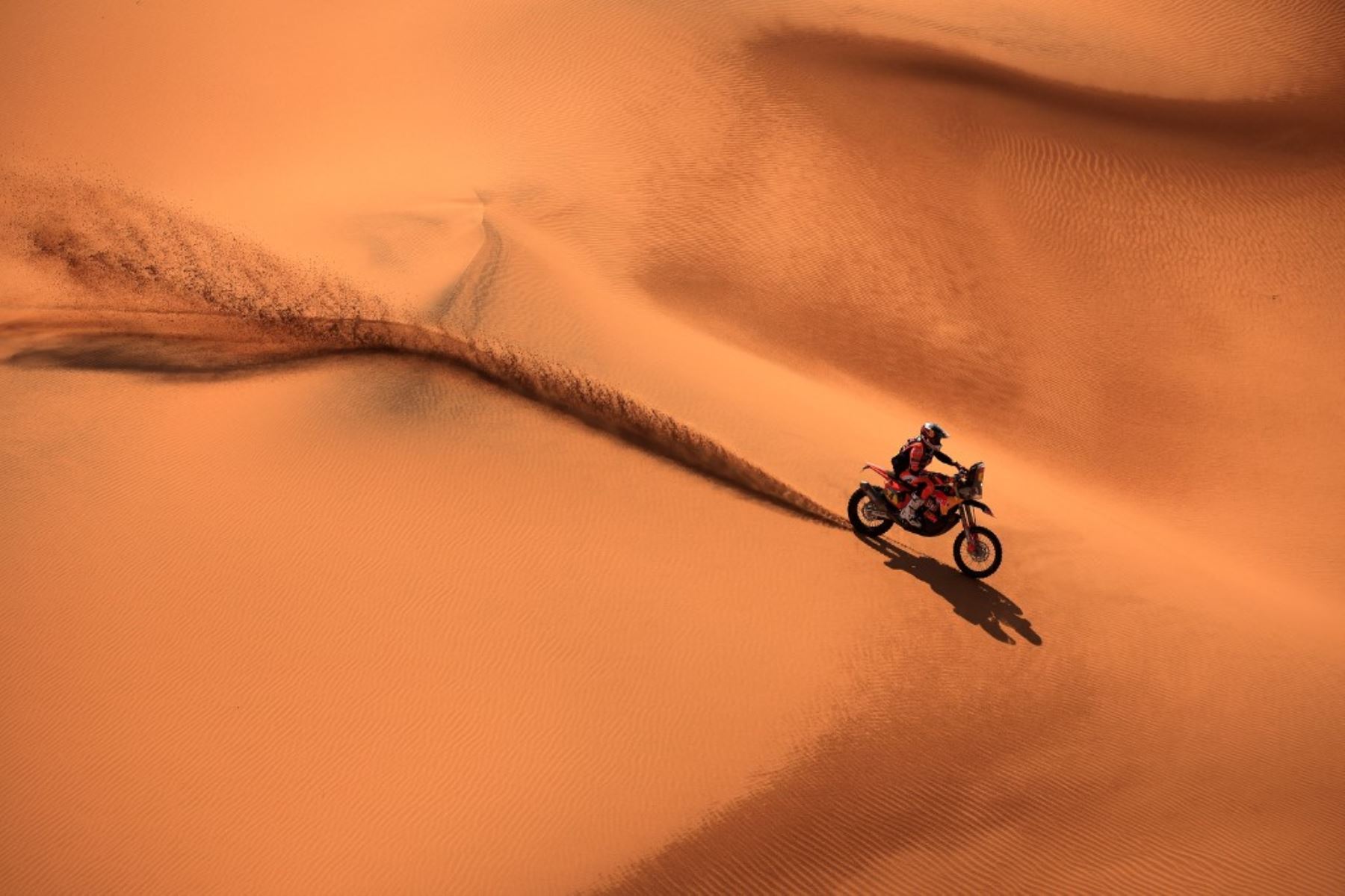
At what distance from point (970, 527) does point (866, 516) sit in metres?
1.20

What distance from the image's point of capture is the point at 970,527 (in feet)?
36.1

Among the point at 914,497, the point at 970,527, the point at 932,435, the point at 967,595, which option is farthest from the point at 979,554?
the point at 932,435

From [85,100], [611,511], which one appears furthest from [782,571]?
[85,100]

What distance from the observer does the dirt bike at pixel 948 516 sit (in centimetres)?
1097

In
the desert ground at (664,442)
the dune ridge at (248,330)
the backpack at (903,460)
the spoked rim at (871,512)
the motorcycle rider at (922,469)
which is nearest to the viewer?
the desert ground at (664,442)

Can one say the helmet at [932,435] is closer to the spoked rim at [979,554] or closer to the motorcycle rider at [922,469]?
the motorcycle rider at [922,469]

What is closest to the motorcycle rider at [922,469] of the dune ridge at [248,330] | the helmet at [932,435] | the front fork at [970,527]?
the helmet at [932,435]

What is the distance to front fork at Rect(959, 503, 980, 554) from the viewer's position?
11.0 meters

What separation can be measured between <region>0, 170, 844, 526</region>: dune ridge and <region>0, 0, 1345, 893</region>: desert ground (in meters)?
0.07

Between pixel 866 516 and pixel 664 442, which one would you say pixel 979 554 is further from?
pixel 664 442

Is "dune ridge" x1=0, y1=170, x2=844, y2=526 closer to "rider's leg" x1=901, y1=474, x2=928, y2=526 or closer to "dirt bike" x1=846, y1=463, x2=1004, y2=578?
"dirt bike" x1=846, y1=463, x2=1004, y2=578

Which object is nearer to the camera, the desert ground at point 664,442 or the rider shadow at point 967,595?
the desert ground at point 664,442

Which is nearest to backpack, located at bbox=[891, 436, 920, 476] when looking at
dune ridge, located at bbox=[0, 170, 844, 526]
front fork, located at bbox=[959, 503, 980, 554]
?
front fork, located at bbox=[959, 503, 980, 554]

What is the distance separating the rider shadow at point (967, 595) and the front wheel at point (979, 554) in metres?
0.16
